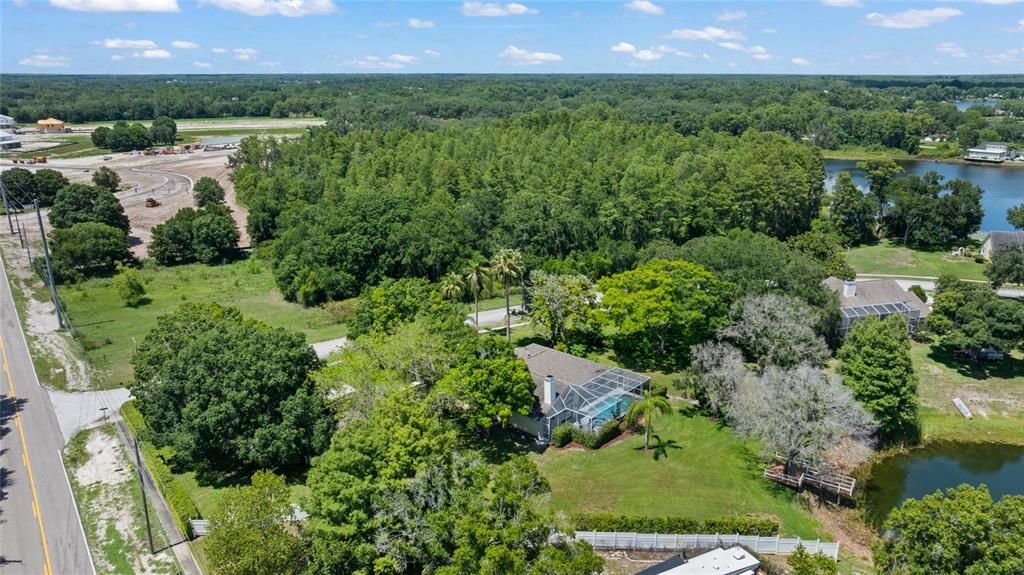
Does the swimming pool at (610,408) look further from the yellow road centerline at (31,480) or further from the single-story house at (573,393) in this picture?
the yellow road centerline at (31,480)

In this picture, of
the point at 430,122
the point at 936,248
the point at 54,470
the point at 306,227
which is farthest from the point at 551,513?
the point at 430,122

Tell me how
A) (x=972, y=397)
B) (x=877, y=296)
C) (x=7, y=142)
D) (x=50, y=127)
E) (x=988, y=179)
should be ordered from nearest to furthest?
(x=972, y=397), (x=877, y=296), (x=988, y=179), (x=7, y=142), (x=50, y=127)

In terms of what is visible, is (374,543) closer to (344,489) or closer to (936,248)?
(344,489)

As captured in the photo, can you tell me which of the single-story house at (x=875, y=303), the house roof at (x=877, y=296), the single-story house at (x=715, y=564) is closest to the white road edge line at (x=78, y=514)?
the single-story house at (x=715, y=564)

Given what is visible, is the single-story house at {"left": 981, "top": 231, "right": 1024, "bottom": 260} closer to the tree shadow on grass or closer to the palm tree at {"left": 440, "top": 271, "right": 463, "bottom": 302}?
the tree shadow on grass

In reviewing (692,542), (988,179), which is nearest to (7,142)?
(692,542)

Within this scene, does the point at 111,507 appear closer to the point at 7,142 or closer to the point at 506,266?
the point at 506,266

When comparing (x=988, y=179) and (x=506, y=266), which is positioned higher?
(x=988, y=179)
